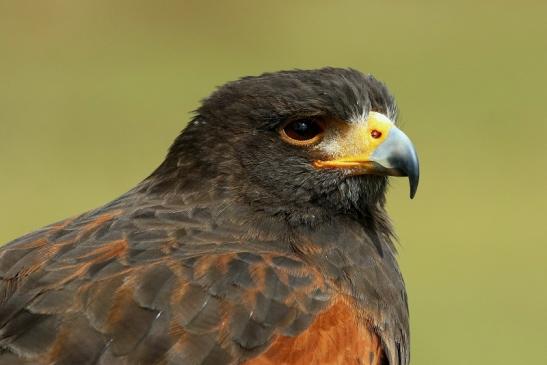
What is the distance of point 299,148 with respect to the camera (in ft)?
21.6

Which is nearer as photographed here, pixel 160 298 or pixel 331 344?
pixel 160 298

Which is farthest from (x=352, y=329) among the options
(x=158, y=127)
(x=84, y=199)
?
(x=158, y=127)

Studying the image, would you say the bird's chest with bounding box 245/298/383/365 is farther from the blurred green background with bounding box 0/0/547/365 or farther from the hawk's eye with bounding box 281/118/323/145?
the blurred green background with bounding box 0/0/547/365

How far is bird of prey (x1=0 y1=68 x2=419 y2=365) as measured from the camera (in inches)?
219

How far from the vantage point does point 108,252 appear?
19.4ft

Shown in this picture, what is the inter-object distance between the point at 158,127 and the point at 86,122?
1147 millimetres

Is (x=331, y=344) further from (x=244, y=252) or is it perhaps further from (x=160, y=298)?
(x=160, y=298)

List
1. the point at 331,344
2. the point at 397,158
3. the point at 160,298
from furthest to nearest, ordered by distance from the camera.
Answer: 1. the point at 397,158
2. the point at 331,344
3. the point at 160,298

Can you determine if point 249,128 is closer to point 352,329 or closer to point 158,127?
point 352,329

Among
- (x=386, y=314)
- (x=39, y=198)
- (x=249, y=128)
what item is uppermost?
(x=249, y=128)

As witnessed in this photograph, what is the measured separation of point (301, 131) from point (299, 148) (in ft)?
0.27

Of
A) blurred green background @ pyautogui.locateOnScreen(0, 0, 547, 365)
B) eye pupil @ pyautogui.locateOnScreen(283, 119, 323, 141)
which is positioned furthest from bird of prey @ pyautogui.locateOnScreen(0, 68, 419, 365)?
blurred green background @ pyautogui.locateOnScreen(0, 0, 547, 365)

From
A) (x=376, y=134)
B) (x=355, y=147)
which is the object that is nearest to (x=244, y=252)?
(x=355, y=147)

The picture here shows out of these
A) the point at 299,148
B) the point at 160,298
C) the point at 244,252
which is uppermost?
the point at 299,148
